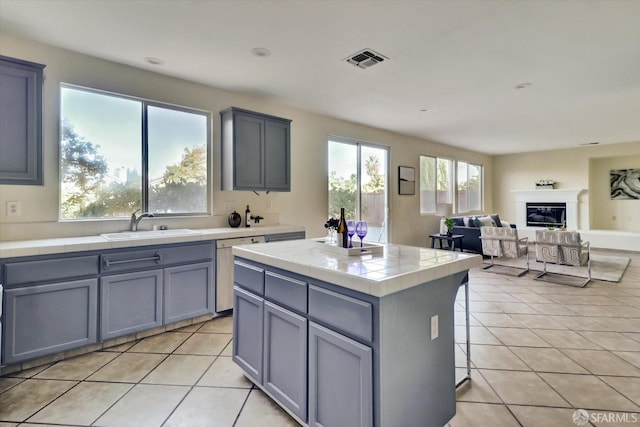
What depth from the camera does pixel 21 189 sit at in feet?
8.59

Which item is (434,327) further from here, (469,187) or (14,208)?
(469,187)

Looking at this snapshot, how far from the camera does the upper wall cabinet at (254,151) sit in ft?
11.8

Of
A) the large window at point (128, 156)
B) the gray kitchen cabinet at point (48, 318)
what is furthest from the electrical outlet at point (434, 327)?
the large window at point (128, 156)

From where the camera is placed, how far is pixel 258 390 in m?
2.08

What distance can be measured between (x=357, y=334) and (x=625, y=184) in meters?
10.1

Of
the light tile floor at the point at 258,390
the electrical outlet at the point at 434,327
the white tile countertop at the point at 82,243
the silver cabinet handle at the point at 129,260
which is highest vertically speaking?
the white tile countertop at the point at 82,243

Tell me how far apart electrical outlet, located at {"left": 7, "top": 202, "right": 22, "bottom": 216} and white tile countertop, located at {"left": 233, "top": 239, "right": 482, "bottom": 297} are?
1.98 m

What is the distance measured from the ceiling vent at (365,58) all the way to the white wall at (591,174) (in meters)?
8.04

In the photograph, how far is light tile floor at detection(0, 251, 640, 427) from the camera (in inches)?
71.7

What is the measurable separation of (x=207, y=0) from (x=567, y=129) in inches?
270

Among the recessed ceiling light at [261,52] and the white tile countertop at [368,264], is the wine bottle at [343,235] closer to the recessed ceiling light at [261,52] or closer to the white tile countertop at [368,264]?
the white tile countertop at [368,264]

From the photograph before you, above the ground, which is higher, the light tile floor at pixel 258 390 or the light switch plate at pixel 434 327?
the light switch plate at pixel 434 327

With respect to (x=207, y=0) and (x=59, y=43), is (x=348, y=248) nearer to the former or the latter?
(x=207, y=0)

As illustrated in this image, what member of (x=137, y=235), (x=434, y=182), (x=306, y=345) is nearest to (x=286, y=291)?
(x=306, y=345)
